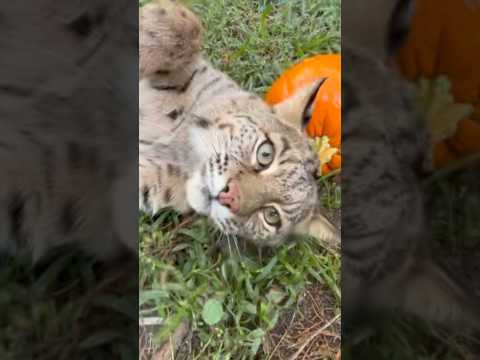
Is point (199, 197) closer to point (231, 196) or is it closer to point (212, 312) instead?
point (231, 196)

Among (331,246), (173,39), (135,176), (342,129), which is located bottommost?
(331,246)

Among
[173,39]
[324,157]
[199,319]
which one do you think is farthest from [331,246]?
[173,39]

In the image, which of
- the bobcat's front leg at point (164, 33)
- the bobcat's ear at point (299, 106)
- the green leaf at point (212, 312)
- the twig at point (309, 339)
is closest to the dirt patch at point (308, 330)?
the twig at point (309, 339)

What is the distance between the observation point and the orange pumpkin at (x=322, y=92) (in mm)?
1041

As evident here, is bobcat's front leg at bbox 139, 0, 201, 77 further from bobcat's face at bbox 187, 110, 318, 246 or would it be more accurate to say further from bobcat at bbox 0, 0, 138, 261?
bobcat's face at bbox 187, 110, 318, 246

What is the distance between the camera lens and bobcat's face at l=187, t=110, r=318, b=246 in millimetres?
1020

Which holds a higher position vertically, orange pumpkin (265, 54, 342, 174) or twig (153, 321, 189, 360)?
orange pumpkin (265, 54, 342, 174)

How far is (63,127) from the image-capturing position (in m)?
1.07

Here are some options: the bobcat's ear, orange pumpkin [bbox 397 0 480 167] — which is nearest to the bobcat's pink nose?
the bobcat's ear

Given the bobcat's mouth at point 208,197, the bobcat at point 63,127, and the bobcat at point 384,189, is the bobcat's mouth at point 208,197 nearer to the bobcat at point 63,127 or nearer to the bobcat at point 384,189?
the bobcat at point 63,127

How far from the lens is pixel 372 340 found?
110 cm

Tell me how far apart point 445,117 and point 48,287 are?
0.97 metres

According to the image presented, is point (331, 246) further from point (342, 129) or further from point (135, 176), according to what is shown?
point (135, 176)

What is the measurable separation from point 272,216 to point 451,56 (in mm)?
559
